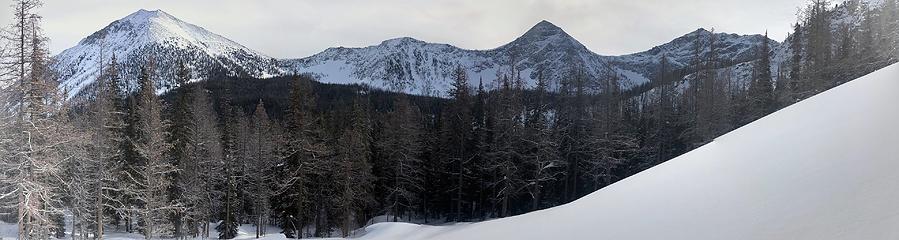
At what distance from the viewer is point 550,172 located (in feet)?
139

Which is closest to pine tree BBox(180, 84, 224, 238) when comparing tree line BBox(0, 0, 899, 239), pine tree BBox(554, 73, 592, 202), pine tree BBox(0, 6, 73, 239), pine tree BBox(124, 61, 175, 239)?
tree line BBox(0, 0, 899, 239)

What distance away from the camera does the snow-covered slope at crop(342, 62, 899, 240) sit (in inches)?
132

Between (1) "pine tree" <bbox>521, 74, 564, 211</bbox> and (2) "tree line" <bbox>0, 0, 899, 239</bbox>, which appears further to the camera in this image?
(1) "pine tree" <bbox>521, 74, 564, 211</bbox>

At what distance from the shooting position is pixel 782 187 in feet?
14.1

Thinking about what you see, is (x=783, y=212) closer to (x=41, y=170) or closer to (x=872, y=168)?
(x=872, y=168)

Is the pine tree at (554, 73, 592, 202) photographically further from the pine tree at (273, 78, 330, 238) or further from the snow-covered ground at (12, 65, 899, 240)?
the snow-covered ground at (12, 65, 899, 240)

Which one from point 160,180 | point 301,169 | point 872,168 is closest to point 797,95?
point 301,169

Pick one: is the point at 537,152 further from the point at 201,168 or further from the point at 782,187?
the point at 782,187

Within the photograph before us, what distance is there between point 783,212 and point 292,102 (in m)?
29.5

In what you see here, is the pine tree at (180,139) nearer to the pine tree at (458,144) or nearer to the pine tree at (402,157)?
the pine tree at (402,157)

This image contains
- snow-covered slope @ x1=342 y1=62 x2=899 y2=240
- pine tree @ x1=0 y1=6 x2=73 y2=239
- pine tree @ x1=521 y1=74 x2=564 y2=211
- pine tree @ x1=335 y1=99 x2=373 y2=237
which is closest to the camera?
snow-covered slope @ x1=342 y1=62 x2=899 y2=240

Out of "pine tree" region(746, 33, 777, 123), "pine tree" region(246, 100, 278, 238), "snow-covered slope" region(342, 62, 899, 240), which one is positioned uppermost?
"pine tree" region(746, 33, 777, 123)

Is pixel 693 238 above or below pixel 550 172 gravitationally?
above

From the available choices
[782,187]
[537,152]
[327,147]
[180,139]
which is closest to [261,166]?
[180,139]
